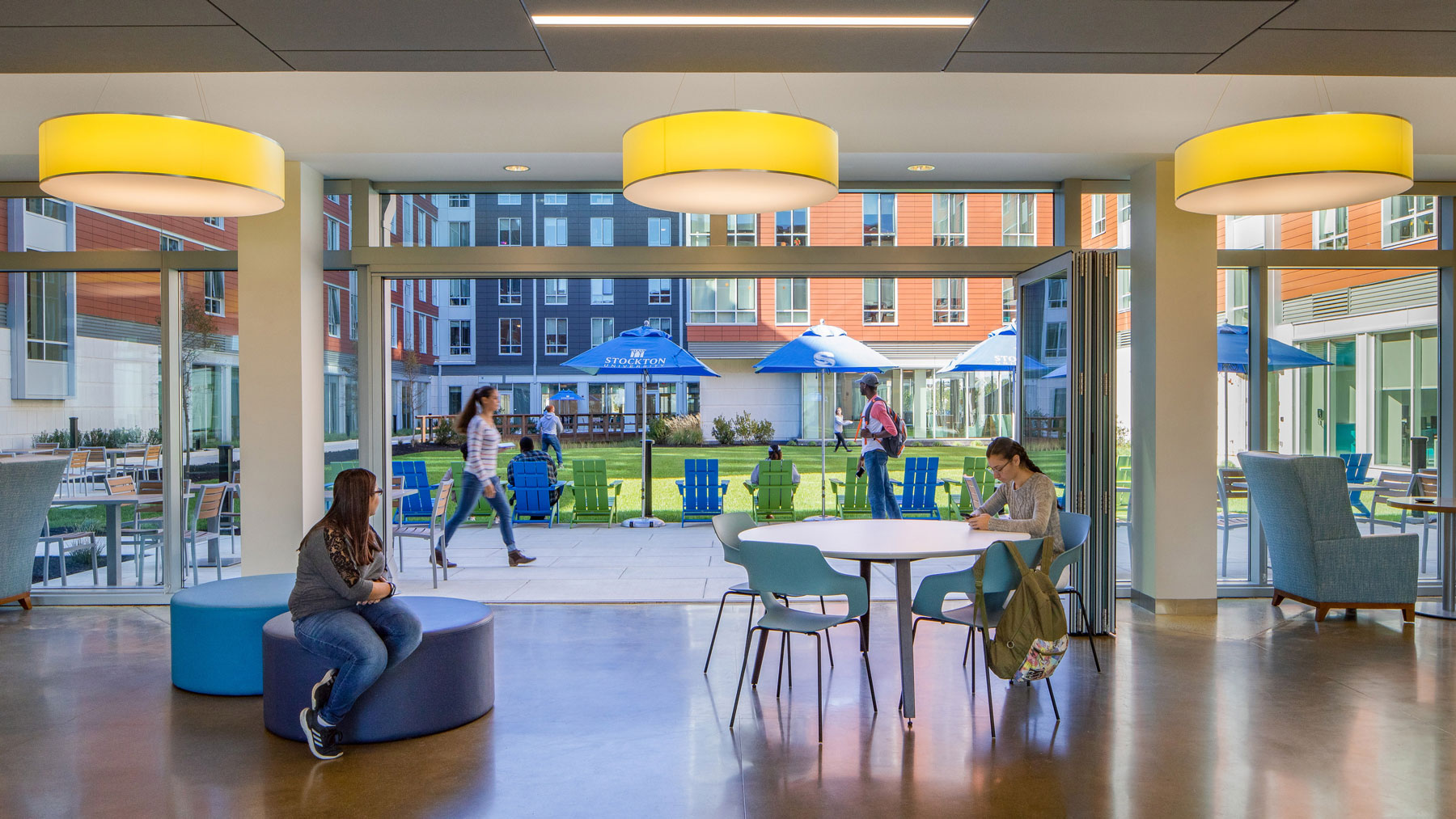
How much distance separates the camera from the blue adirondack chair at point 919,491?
1078 cm

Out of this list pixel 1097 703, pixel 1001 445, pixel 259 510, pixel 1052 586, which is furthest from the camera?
pixel 259 510

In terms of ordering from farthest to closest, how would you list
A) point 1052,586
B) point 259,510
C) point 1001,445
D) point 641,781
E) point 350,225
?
1. point 350,225
2. point 259,510
3. point 1001,445
4. point 1052,586
5. point 641,781

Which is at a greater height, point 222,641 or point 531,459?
point 531,459

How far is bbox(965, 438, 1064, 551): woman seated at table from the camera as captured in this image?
509 centimetres

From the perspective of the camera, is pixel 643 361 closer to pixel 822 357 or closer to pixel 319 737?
pixel 822 357

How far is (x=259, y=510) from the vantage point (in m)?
6.73

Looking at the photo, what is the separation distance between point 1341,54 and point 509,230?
17.8ft

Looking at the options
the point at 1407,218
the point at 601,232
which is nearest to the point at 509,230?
the point at 601,232

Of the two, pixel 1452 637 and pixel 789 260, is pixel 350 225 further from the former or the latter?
pixel 1452 637

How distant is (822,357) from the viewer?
38.7 ft

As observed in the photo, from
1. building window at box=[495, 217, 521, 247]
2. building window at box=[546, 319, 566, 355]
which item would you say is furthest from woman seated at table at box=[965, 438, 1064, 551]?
building window at box=[546, 319, 566, 355]

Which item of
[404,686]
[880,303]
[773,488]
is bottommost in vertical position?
[404,686]

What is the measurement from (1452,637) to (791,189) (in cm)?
511

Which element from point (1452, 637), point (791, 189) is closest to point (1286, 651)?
point (1452, 637)
